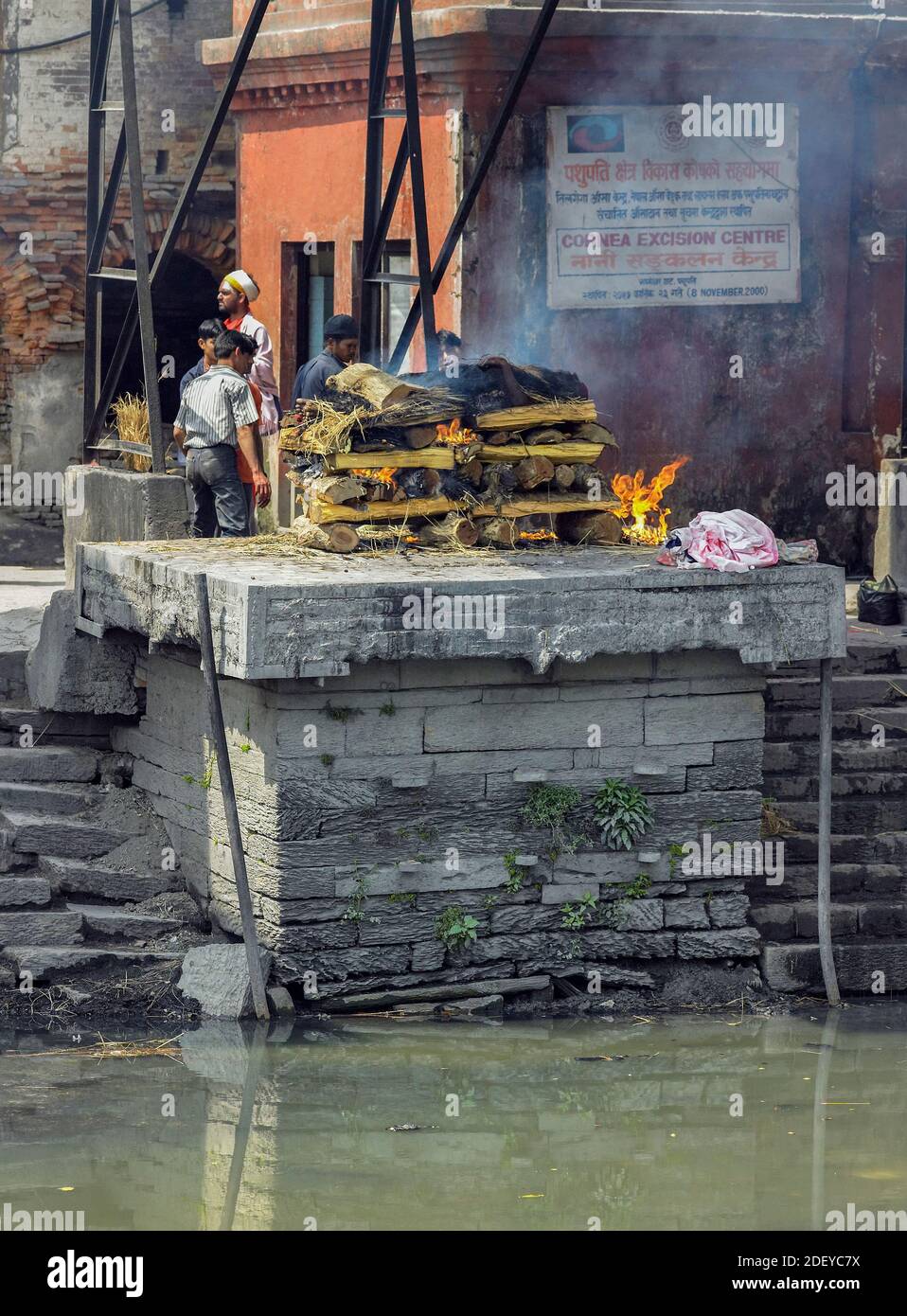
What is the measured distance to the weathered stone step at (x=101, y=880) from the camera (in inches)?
398

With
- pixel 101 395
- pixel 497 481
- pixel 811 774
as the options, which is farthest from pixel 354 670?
pixel 101 395

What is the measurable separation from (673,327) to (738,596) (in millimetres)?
5400

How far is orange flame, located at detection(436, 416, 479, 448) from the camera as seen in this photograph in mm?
10336

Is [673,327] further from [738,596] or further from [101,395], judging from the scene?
[738,596]

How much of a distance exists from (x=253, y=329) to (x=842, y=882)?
5.35m

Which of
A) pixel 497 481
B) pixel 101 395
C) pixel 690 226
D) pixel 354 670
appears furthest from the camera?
pixel 690 226

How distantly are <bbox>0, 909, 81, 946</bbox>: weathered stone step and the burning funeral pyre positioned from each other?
7.18 feet

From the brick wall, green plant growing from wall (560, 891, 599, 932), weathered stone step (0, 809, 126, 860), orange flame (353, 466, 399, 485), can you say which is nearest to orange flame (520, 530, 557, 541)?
orange flame (353, 466, 399, 485)

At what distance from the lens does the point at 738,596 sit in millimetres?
9703

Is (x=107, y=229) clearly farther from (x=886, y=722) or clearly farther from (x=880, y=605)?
(x=886, y=722)

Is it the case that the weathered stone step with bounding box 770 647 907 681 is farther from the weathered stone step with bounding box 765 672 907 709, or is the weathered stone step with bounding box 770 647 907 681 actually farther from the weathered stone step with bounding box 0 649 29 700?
the weathered stone step with bounding box 0 649 29 700

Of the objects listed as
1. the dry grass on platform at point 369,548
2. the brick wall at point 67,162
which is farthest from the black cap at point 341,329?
the brick wall at point 67,162

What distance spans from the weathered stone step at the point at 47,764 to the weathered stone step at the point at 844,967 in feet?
12.1

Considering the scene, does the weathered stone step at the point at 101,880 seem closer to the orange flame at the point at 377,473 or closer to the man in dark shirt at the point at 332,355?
the orange flame at the point at 377,473
